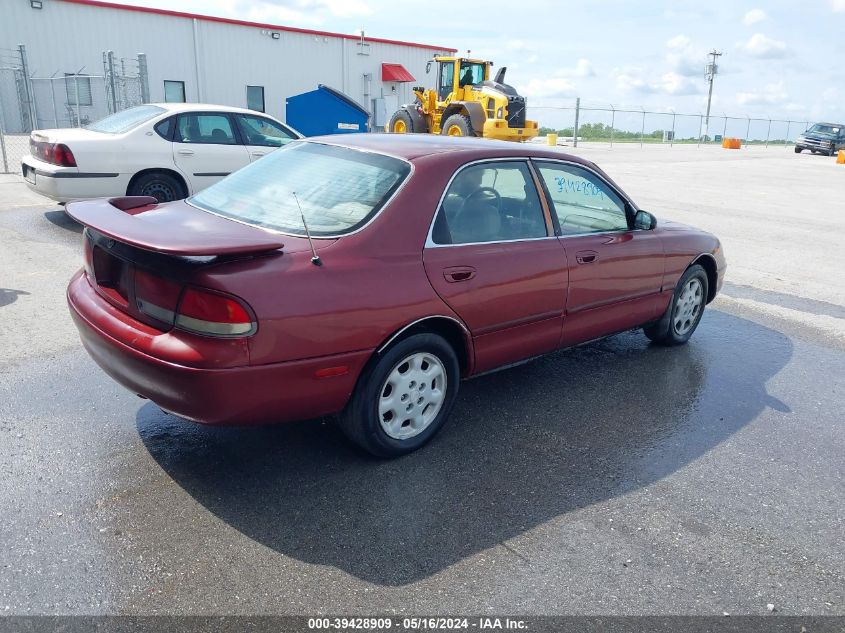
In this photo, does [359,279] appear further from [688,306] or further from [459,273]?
[688,306]

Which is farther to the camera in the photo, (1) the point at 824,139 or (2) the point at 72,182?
(1) the point at 824,139

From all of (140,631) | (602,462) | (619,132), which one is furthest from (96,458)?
(619,132)

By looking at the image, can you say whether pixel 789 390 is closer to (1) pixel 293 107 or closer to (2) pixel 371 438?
(2) pixel 371 438

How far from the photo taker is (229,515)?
3047 mm

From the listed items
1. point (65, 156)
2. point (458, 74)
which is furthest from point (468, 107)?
point (65, 156)

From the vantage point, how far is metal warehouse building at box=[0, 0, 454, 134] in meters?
25.2

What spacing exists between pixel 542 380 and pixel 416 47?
119 feet

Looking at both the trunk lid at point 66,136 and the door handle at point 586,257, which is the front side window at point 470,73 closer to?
the trunk lid at point 66,136

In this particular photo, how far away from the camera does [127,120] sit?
29.5 ft

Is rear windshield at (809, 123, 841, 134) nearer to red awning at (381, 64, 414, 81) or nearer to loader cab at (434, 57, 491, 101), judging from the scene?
red awning at (381, 64, 414, 81)

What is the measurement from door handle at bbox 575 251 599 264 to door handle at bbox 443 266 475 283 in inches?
36.3

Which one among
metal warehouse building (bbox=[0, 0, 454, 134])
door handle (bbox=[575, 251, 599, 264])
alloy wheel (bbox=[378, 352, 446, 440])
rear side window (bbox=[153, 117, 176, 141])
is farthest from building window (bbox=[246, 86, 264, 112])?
alloy wheel (bbox=[378, 352, 446, 440])

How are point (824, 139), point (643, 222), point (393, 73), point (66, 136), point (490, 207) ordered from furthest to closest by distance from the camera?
point (824, 139)
point (393, 73)
point (66, 136)
point (643, 222)
point (490, 207)

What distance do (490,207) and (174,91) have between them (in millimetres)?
28678
